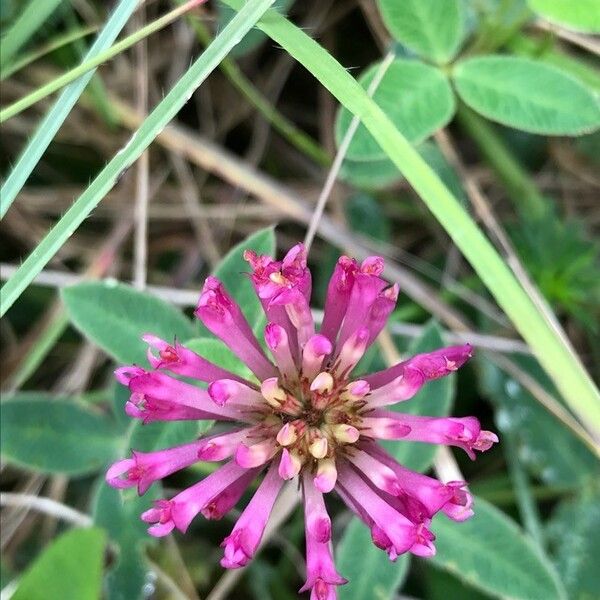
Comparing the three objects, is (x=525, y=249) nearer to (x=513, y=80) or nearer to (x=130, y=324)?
(x=513, y=80)

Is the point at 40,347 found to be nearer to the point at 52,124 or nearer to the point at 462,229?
the point at 52,124

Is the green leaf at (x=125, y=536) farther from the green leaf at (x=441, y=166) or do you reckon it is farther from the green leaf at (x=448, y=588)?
the green leaf at (x=441, y=166)

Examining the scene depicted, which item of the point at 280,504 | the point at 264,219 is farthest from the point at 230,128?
the point at 280,504

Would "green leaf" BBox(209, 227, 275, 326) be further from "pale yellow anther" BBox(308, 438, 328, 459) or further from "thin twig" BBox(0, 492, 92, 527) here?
"thin twig" BBox(0, 492, 92, 527)

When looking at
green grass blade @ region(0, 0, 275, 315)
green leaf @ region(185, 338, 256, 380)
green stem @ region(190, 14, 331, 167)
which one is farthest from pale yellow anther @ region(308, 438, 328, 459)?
green stem @ region(190, 14, 331, 167)

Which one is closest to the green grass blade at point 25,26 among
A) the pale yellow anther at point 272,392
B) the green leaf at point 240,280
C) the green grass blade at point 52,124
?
the green grass blade at point 52,124

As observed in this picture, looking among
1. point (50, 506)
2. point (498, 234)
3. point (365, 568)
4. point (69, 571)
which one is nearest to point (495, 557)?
point (365, 568)
